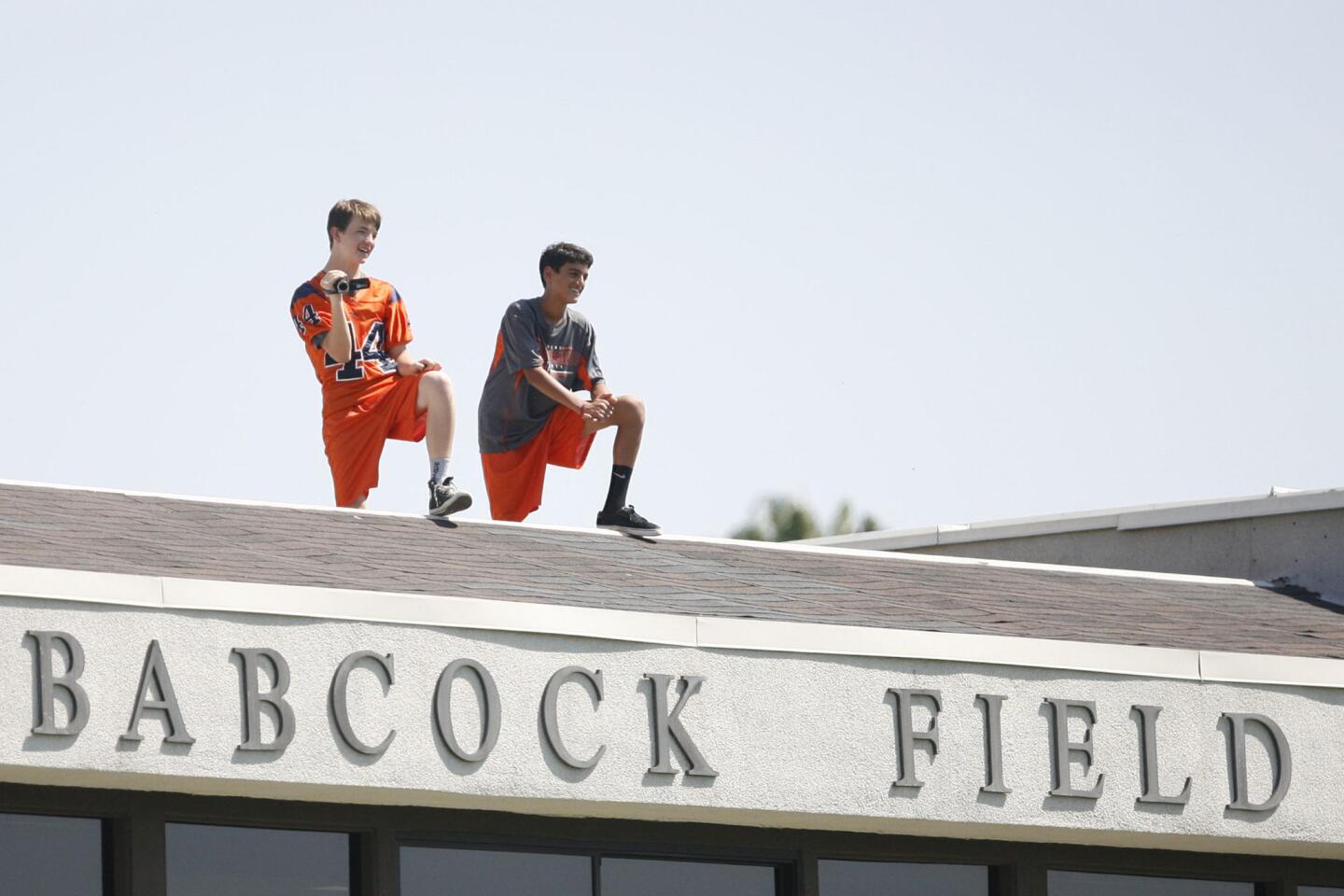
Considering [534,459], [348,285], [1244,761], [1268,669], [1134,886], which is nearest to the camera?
[1244,761]

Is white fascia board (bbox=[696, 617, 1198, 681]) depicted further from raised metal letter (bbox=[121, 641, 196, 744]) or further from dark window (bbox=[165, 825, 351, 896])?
raised metal letter (bbox=[121, 641, 196, 744])

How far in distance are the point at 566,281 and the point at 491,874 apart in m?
3.44

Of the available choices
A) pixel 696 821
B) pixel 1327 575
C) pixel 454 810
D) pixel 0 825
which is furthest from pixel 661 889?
pixel 1327 575

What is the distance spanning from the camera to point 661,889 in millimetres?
9227

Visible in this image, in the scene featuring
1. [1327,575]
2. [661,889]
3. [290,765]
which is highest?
[1327,575]

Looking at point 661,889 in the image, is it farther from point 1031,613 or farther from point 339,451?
point 339,451

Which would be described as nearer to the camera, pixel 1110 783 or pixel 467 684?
pixel 467 684

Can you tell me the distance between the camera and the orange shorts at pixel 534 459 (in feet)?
37.7

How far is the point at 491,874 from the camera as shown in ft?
29.1

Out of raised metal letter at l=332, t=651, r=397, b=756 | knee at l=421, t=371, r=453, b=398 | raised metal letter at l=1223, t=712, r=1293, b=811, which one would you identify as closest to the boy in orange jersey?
knee at l=421, t=371, r=453, b=398

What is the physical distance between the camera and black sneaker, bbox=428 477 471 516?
10.4 m

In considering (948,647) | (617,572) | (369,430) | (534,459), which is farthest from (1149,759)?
(369,430)

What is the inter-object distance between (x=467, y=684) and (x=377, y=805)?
728mm

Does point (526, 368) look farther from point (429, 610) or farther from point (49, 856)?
point (49, 856)
